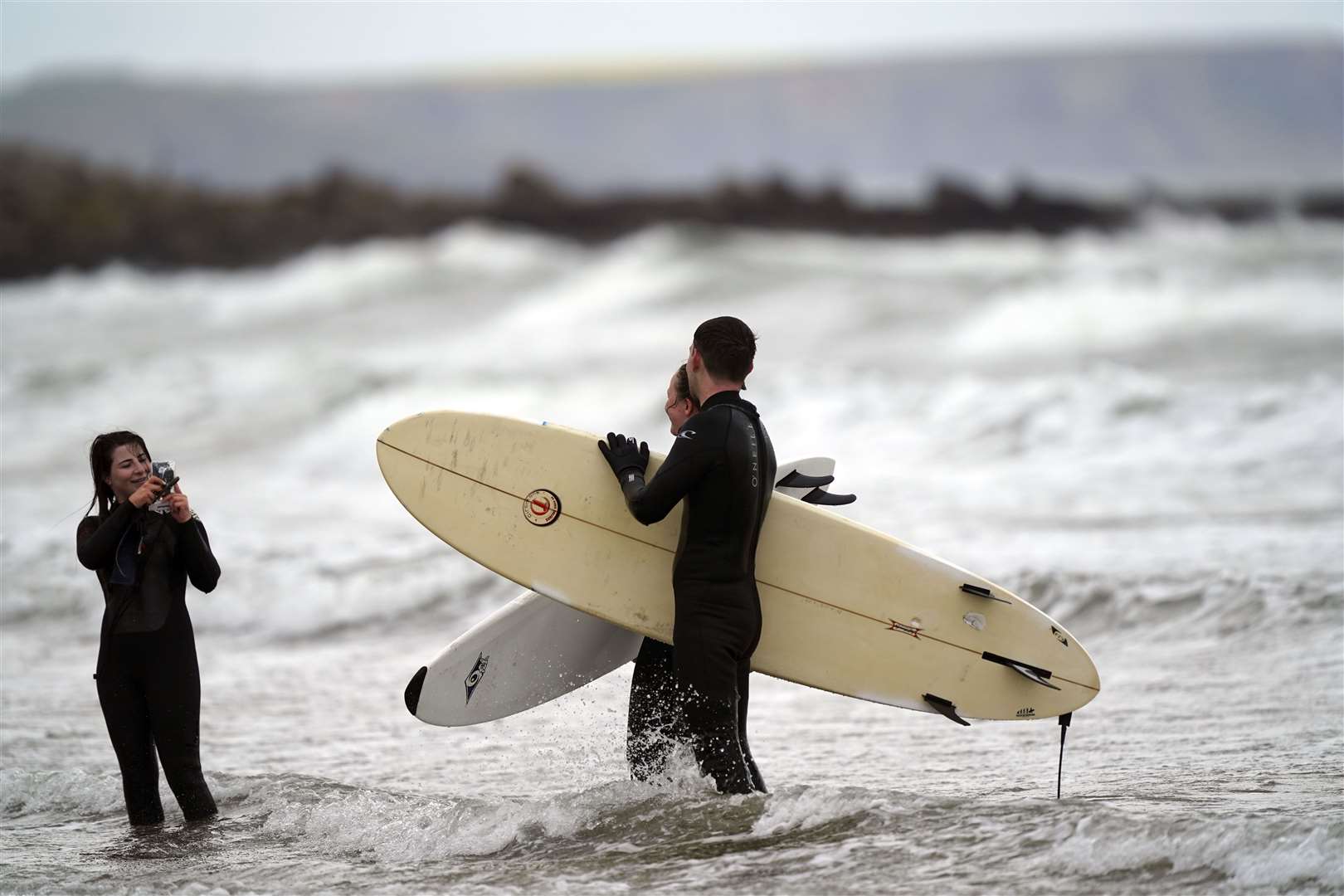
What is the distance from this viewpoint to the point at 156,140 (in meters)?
36.6

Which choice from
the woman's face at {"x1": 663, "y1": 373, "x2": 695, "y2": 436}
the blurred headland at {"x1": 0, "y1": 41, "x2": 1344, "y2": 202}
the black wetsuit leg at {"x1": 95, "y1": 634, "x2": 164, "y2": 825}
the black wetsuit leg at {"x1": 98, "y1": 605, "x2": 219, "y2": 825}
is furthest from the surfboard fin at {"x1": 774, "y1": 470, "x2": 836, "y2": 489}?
the blurred headland at {"x1": 0, "y1": 41, "x2": 1344, "y2": 202}

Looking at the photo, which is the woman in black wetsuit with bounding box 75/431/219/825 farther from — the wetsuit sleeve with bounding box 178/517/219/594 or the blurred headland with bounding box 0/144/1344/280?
the blurred headland with bounding box 0/144/1344/280

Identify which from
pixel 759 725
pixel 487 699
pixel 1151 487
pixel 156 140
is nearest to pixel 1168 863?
pixel 487 699

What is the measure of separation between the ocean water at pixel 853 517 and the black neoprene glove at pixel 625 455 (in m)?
0.87

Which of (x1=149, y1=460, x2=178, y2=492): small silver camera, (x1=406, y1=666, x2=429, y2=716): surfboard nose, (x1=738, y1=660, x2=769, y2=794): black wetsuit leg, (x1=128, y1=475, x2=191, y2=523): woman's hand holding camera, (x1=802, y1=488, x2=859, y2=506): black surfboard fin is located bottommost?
(x1=738, y1=660, x2=769, y2=794): black wetsuit leg

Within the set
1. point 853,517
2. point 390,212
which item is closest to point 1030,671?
point 853,517

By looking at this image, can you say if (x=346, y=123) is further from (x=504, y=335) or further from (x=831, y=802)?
(x=831, y=802)

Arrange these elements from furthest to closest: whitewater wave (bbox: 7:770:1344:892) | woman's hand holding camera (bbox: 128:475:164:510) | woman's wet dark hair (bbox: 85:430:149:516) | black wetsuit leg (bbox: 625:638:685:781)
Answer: black wetsuit leg (bbox: 625:638:685:781) < woman's wet dark hair (bbox: 85:430:149:516) < woman's hand holding camera (bbox: 128:475:164:510) < whitewater wave (bbox: 7:770:1344:892)

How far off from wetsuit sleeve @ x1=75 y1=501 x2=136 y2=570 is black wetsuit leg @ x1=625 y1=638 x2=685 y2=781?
1432 millimetres

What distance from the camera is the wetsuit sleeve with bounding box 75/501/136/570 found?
Answer: 12.2ft

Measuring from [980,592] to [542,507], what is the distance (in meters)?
1.30

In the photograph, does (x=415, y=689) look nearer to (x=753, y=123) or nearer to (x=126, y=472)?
(x=126, y=472)

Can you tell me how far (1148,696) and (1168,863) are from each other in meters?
2.54

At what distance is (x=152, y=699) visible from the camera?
3.86 metres
